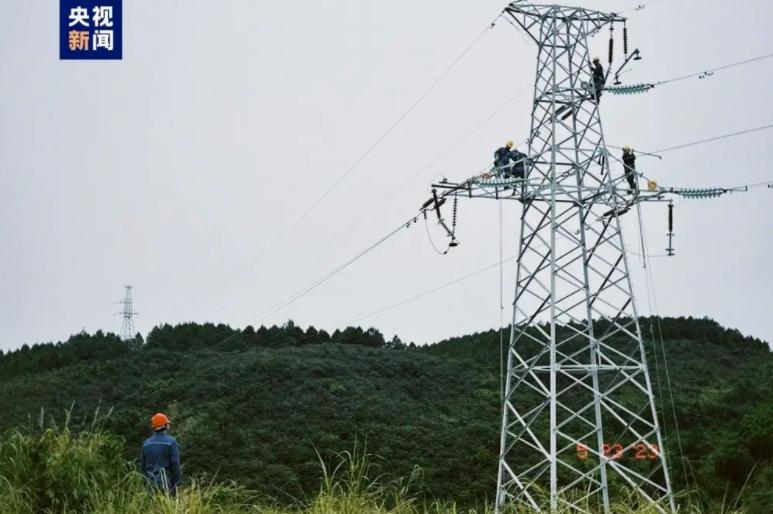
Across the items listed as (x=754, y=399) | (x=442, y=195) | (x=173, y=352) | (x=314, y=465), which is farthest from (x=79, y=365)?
(x=442, y=195)

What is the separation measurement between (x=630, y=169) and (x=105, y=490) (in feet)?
35.0

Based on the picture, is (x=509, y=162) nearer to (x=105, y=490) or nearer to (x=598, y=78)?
(x=598, y=78)

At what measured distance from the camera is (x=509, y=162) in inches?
667

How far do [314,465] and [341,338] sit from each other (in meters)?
24.9

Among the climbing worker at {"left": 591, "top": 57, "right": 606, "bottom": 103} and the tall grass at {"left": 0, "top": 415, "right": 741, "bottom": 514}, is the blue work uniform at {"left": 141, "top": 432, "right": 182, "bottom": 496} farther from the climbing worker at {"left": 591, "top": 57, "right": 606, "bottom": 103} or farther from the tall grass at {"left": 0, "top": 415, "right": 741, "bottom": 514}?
the climbing worker at {"left": 591, "top": 57, "right": 606, "bottom": 103}

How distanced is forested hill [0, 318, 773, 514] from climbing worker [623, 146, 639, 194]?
755 centimetres

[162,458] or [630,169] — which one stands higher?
[630,169]

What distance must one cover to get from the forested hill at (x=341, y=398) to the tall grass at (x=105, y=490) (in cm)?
1353

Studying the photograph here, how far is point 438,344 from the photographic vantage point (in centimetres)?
5978

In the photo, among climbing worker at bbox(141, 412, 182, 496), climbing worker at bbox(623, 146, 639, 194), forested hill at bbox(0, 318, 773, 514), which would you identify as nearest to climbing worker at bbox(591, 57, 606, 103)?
climbing worker at bbox(623, 146, 639, 194)

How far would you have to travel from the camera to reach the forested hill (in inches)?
1152

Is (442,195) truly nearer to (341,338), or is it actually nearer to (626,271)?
(626,271)

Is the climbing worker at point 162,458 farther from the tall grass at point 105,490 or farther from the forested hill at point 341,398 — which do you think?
the forested hill at point 341,398

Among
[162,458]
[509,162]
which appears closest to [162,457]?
[162,458]
